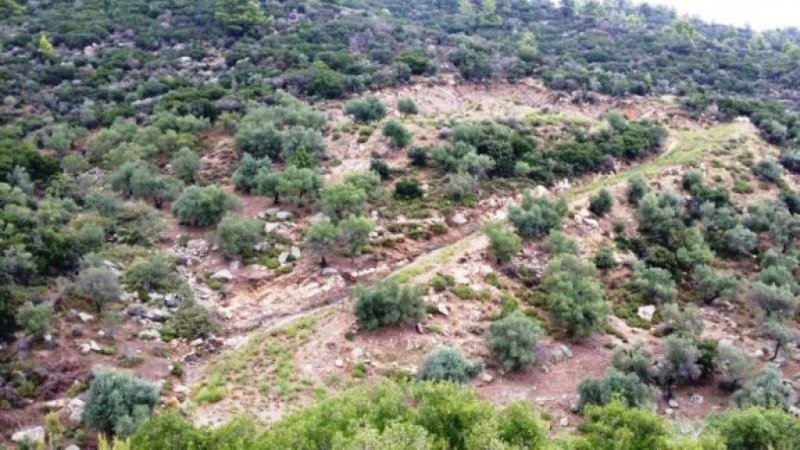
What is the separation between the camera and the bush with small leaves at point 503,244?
29547mm

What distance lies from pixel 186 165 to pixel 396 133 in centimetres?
1192

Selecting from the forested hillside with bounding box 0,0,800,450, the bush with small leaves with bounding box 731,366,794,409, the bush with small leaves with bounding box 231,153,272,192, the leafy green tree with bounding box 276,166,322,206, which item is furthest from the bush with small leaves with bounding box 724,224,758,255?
the bush with small leaves with bounding box 231,153,272,192

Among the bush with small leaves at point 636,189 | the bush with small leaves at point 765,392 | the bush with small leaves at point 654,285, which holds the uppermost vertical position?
the bush with small leaves at point 636,189

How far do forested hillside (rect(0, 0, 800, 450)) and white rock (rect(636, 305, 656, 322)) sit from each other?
87 mm

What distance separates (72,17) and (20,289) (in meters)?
46.1

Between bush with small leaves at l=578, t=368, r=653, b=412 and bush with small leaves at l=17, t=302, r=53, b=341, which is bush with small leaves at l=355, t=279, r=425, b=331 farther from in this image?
bush with small leaves at l=17, t=302, r=53, b=341

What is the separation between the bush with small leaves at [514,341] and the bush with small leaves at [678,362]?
473 centimetres

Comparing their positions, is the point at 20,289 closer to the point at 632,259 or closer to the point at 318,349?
the point at 318,349

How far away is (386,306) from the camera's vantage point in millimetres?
25125

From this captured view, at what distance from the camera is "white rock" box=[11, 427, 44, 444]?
18859 millimetres

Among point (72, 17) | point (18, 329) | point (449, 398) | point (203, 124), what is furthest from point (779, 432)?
point (72, 17)

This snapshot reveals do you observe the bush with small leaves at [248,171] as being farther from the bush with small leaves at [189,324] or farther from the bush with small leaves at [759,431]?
the bush with small leaves at [759,431]

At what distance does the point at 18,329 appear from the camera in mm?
23062

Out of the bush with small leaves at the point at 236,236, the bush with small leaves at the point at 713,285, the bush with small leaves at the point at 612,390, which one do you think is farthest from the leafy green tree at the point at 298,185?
the bush with small leaves at the point at 713,285
